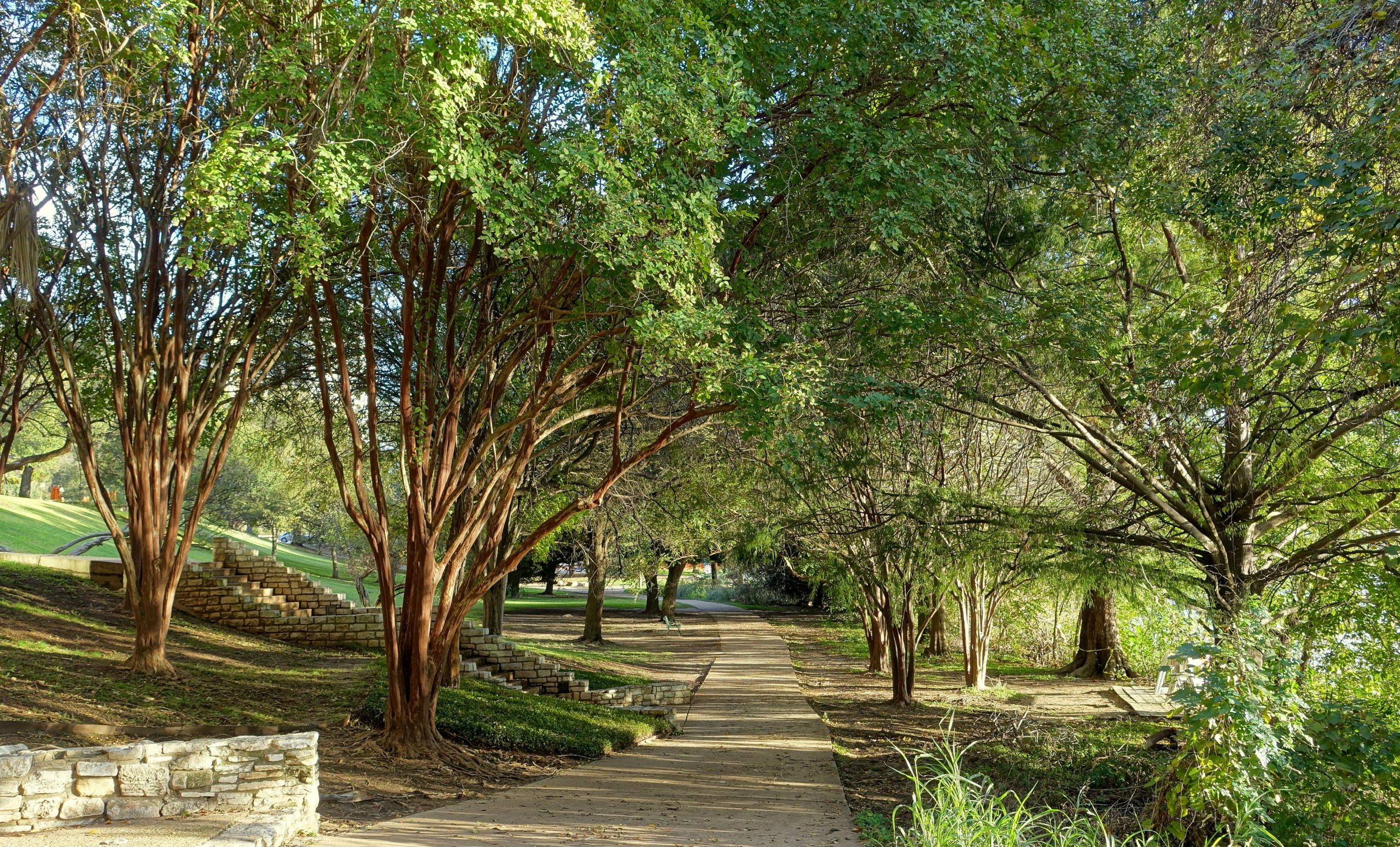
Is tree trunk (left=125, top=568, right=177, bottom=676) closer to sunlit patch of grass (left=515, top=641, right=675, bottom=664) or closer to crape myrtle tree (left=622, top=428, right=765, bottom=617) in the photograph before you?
crape myrtle tree (left=622, top=428, right=765, bottom=617)

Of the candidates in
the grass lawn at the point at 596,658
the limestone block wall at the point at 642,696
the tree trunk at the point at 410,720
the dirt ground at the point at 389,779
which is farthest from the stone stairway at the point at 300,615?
the tree trunk at the point at 410,720

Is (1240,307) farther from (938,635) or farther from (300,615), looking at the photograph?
(938,635)

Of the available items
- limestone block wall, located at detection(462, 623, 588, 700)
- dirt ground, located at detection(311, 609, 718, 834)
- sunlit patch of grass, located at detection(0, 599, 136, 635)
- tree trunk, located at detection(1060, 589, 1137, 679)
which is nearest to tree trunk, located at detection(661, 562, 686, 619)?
tree trunk, located at detection(1060, 589, 1137, 679)

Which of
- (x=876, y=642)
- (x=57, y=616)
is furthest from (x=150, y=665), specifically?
(x=876, y=642)

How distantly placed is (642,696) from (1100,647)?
10281 millimetres

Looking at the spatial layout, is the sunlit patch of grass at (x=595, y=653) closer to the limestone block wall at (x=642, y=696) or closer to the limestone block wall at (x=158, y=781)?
the limestone block wall at (x=642, y=696)

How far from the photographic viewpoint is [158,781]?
662 centimetres

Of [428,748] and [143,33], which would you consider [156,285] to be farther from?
[428,748]

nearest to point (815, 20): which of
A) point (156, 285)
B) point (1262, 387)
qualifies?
point (1262, 387)

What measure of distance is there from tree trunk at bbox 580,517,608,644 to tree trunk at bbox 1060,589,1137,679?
10.8 m

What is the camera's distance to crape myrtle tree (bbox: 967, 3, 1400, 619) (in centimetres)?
628

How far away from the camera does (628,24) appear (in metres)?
7.78

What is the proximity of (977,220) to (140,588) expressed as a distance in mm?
10715

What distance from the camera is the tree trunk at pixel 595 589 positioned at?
935 inches
